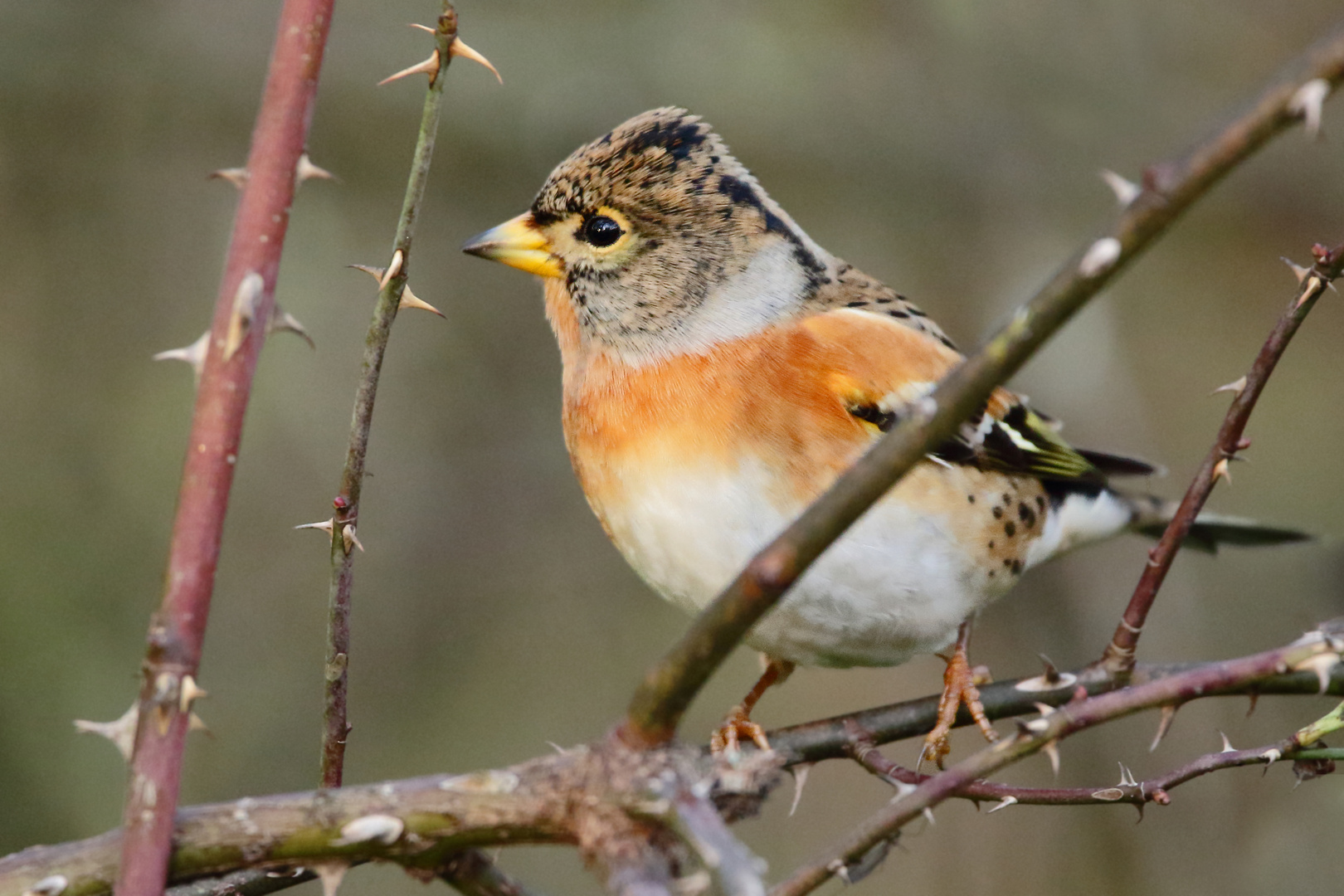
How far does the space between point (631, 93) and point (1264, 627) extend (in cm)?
315

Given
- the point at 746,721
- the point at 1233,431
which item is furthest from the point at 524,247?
the point at 1233,431

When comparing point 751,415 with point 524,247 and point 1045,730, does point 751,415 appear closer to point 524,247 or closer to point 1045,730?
point 524,247

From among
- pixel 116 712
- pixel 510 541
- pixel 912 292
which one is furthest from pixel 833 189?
pixel 116 712

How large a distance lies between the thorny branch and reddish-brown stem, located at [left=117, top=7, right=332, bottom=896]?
0.24m

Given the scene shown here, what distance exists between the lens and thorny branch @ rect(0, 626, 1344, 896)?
5.13ft

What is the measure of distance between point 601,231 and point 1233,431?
5.37 feet

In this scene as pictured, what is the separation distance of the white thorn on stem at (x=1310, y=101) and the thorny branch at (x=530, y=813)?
0.72 meters

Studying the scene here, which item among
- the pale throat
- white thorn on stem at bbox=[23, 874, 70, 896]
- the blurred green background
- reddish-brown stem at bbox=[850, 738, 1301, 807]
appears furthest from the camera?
the blurred green background

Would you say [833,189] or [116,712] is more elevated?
[833,189]

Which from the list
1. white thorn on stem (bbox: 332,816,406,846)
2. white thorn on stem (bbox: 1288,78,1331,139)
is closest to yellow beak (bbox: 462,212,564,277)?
white thorn on stem (bbox: 332,816,406,846)

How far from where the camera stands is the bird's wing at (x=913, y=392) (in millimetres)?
3010

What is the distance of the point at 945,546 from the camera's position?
116 inches

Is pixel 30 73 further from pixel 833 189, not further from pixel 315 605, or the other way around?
pixel 833 189

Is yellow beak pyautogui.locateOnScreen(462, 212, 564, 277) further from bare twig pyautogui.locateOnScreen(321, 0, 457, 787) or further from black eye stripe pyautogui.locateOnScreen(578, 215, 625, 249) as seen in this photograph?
bare twig pyautogui.locateOnScreen(321, 0, 457, 787)
